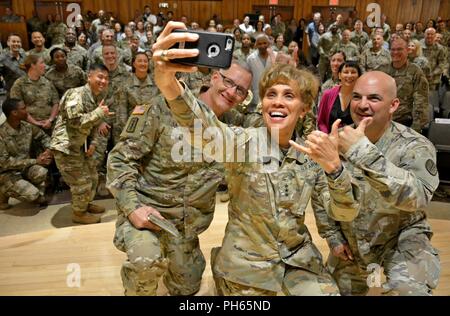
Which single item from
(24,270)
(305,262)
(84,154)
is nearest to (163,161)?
(305,262)

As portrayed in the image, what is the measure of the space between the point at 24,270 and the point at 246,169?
173 centimetres

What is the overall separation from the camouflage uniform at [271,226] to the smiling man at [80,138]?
1936 millimetres

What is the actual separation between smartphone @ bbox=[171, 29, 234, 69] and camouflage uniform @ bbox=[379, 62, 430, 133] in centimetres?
336

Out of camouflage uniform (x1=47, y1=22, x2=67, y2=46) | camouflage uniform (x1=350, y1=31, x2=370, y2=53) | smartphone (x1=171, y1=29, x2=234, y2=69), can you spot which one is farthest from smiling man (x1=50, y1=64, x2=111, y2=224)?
camouflage uniform (x1=350, y1=31, x2=370, y2=53)

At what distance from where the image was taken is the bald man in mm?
1484

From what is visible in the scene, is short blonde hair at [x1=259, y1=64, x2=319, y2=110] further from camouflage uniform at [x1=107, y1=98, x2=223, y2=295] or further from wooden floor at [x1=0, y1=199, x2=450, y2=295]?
wooden floor at [x1=0, y1=199, x2=450, y2=295]

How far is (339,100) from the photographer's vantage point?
3123 mm

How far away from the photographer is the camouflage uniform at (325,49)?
311 inches

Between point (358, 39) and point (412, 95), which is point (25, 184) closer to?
point (412, 95)

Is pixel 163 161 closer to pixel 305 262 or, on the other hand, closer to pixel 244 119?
pixel 305 262

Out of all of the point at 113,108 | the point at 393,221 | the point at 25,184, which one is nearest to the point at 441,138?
the point at 393,221

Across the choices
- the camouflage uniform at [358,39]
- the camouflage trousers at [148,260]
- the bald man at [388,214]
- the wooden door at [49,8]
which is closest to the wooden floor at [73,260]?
the camouflage trousers at [148,260]
